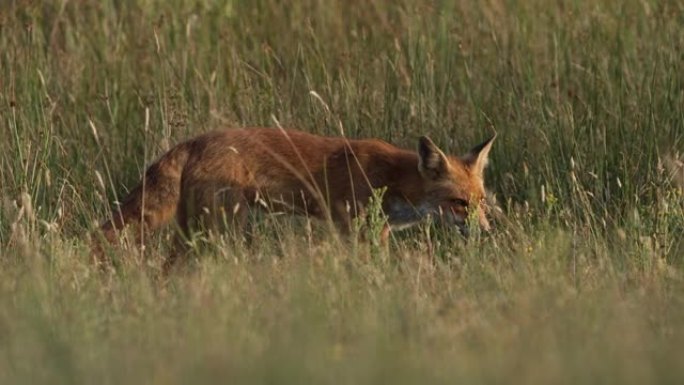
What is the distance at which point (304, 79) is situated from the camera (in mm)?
9945

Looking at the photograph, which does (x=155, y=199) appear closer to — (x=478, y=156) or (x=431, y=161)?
(x=431, y=161)

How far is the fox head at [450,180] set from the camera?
→ 28.7 feet

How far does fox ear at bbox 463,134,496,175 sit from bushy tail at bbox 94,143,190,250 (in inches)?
67.7

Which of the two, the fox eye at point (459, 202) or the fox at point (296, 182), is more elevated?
the fox at point (296, 182)

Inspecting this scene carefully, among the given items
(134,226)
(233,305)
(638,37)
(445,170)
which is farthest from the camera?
(638,37)

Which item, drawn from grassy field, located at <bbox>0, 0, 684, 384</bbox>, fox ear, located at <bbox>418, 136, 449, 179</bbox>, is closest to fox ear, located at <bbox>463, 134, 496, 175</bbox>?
fox ear, located at <bbox>418, 136, 449, 179</bbox>

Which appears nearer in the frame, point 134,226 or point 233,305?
point 233,305

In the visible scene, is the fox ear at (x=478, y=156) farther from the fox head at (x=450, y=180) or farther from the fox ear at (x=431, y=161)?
the fox ear at (x=431, y=161)

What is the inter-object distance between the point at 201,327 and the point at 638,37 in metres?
5.32

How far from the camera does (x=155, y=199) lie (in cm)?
837

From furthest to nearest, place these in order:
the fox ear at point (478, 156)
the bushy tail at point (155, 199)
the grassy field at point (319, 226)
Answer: the fox ear at point (478, 156) < the bushy tail at point (155, 199) < the grassy field at point (319, 226)

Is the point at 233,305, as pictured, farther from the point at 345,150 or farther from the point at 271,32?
the point at 271,32

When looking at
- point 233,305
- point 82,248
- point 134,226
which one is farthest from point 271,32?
point 233,305

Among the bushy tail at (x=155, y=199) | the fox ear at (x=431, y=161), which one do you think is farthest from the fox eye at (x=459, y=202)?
the bushy tail at (x=155, y=199)
